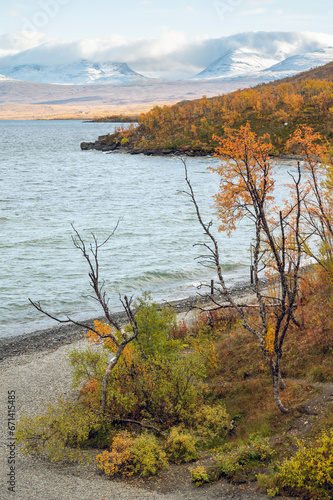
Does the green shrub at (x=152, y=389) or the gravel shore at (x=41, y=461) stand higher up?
the green shrub at (x=152, y=389)

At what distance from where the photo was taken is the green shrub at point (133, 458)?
12094mm

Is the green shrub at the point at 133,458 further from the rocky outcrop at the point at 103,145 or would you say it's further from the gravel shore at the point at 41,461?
the rocky outcrop at the point at 103,145

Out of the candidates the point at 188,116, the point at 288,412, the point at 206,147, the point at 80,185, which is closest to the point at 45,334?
the point at 288,412

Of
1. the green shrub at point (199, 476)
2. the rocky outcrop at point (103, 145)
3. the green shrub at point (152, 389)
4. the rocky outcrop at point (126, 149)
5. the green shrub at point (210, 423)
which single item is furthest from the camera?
the rocky outcrop at point (103, 145)

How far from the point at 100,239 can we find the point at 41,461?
3184 cm

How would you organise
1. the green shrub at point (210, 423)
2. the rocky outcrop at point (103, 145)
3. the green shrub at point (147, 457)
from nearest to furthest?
the green shrub at point (147, 457), the green shrub at point (210, 423), the rocky outcrop at point (103, 145)

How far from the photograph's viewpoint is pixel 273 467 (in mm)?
10711

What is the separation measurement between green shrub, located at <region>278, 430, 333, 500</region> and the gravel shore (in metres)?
0.75

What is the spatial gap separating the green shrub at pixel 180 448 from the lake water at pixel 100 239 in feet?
47.8

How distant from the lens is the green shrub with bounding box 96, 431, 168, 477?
476 inches

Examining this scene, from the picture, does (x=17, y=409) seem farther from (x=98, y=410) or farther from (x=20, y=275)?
(x=20, y=275)

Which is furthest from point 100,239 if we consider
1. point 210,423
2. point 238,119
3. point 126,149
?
point 126,149

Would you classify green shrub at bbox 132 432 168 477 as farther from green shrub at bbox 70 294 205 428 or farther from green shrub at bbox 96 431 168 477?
green shrub at bbox 70 294 205 428

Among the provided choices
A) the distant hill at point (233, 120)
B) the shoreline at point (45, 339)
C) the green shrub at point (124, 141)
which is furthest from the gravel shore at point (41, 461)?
the green shrub at point (124, 141)
